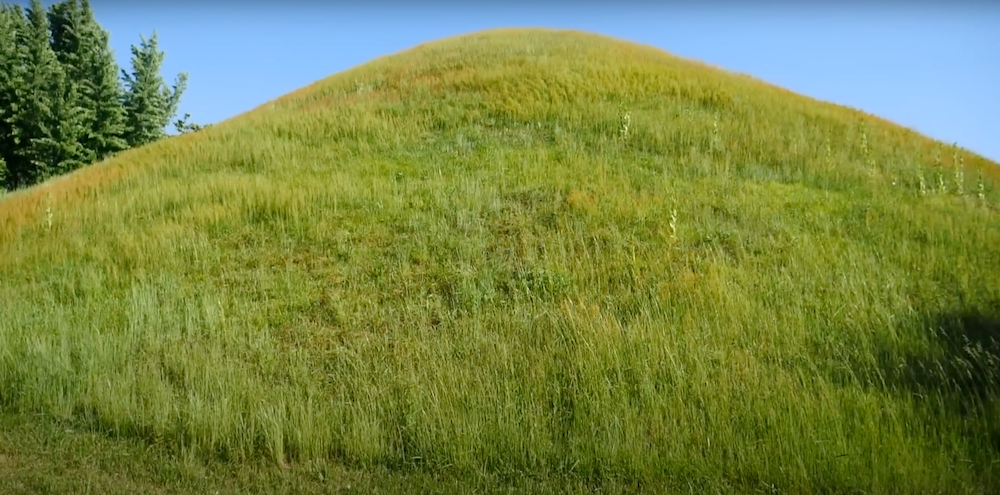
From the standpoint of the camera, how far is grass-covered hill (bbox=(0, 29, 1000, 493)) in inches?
180

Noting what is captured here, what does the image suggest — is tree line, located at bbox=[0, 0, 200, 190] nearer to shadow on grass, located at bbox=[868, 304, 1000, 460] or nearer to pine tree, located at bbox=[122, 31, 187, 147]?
pine tree, located at bbox=[122, 31, 187, 147]

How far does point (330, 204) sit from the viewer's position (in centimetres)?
1077

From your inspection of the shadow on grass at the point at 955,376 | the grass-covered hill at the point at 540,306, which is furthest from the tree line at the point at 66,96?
the shadow on grass at the point at 955,376

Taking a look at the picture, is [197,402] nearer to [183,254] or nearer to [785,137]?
[183,254]

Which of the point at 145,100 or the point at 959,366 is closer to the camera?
the point at 959,366

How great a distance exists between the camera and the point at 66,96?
38.5m

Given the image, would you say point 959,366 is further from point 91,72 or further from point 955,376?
point 91,72

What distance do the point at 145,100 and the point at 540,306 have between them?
44.6 metres

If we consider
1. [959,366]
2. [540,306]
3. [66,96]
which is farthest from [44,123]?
[959,366]

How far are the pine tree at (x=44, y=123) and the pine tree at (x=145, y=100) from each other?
475cm

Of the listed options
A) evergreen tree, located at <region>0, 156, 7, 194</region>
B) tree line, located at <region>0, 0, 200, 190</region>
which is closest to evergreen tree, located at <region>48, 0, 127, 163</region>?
tree line, located at <region>0, 0, 200, 190</region>

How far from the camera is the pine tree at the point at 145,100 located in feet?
142

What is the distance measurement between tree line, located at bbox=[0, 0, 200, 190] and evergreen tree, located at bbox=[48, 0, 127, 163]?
5 cm

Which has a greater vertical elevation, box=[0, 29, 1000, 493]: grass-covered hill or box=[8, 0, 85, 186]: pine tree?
box=[8, 0, 85, 186]: pine tree
